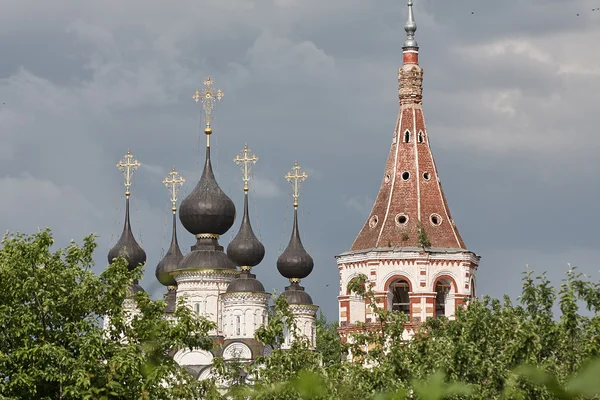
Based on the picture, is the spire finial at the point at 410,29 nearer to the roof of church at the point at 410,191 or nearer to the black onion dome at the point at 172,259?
the roof of church at the point at 410,191

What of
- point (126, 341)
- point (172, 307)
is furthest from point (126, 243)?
point (126, 341)

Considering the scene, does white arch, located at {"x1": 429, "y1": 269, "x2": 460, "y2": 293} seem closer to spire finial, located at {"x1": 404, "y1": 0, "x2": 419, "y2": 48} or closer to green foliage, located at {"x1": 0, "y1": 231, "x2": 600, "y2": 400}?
spire finial, located at {"x1": 404, "y1": 0, "x2": 419, "y2": 48}

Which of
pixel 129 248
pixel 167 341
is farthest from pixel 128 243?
pixel 167 341

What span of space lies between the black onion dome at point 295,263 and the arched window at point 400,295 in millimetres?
13230

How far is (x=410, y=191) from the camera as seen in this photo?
41.8 meters

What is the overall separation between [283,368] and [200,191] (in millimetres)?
32728

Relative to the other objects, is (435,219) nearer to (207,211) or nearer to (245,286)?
(245,286)

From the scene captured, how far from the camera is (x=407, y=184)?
41969 mm

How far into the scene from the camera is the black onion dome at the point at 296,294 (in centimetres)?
5403

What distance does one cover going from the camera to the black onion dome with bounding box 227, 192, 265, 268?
5125cm

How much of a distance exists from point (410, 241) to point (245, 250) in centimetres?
1192

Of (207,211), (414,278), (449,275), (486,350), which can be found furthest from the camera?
(207,211)

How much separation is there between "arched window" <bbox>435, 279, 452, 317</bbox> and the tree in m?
19.8

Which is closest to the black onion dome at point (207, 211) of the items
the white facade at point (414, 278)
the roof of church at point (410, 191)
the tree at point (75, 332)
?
the roof of church at point (410, 191)
